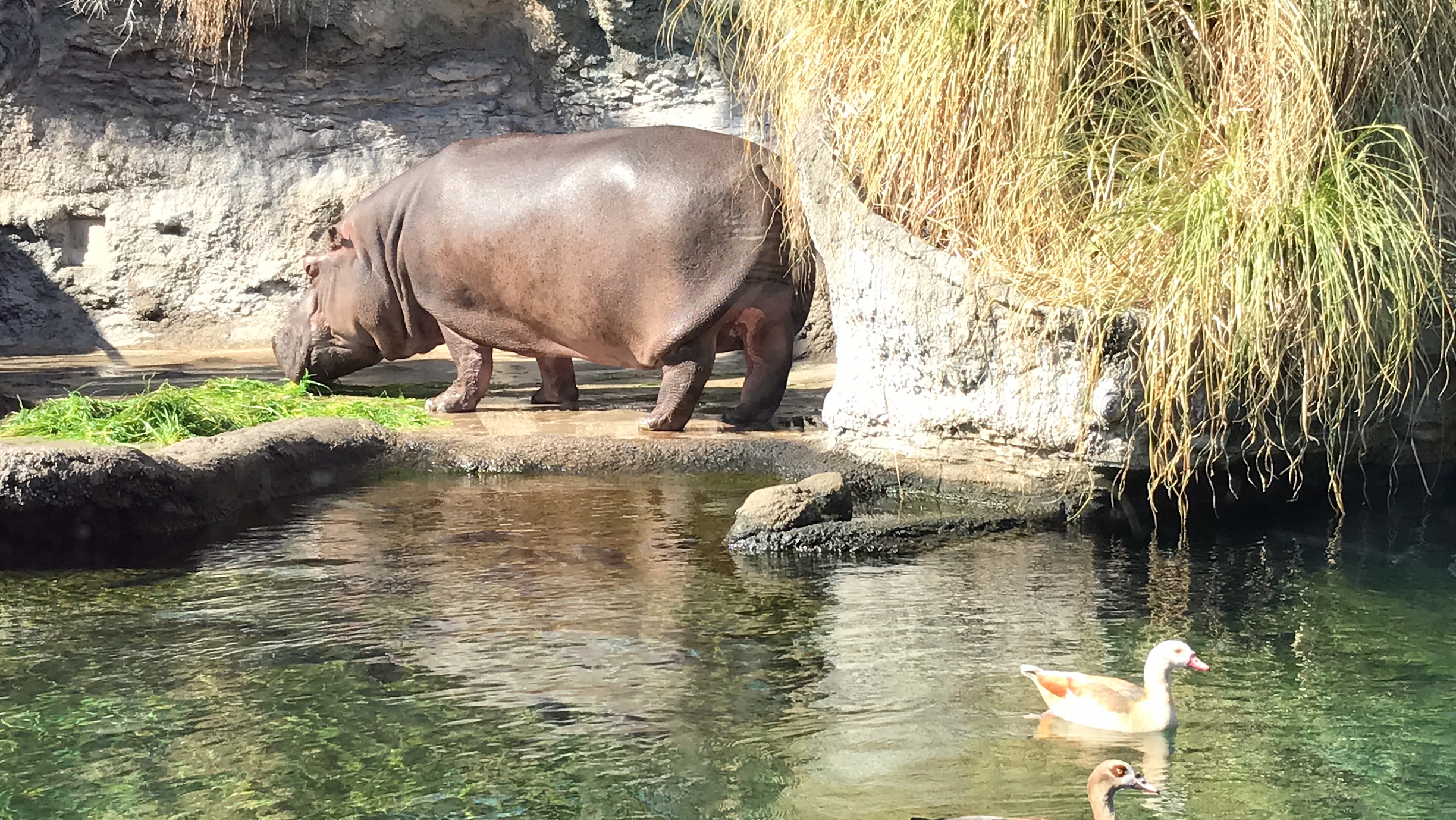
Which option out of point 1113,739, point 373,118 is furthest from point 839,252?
point 373,118

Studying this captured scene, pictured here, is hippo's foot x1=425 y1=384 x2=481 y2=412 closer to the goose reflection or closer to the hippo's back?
the hippo's back

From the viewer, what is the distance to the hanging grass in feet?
22.7

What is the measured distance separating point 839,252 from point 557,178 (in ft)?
6.33

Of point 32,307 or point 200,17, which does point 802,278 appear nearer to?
point 200,17

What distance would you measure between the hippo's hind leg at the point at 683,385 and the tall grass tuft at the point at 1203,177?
1567 millimetres

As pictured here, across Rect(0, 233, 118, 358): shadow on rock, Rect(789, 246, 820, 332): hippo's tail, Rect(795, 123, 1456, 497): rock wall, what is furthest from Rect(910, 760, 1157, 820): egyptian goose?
Rect(0, 233, 118, 358): shadow on rock

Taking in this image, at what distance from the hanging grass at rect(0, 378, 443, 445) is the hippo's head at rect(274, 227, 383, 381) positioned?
1.55 feet

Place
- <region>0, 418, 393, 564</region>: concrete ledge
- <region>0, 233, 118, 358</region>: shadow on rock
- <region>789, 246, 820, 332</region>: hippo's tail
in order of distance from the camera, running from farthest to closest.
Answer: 1. <region>0, 233, 118, 358</region>: shadow on rock
2. <region>789, 246, 820, 332</region>: hippo's tail
3. <region>0, 418, 393, 564</region>: concrete ledge

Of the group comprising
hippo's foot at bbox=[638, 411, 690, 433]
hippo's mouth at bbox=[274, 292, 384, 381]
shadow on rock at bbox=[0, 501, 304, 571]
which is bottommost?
shadow on rock at bbox=[0, 501, 304, 571]

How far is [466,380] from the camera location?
8.16 m

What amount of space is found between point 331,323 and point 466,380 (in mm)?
1174

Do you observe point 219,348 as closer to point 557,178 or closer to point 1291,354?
point 557,178

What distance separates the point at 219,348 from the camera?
39.6 ft

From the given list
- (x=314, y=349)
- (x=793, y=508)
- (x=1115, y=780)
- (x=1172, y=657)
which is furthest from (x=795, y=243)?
(x=1115, y=780)
